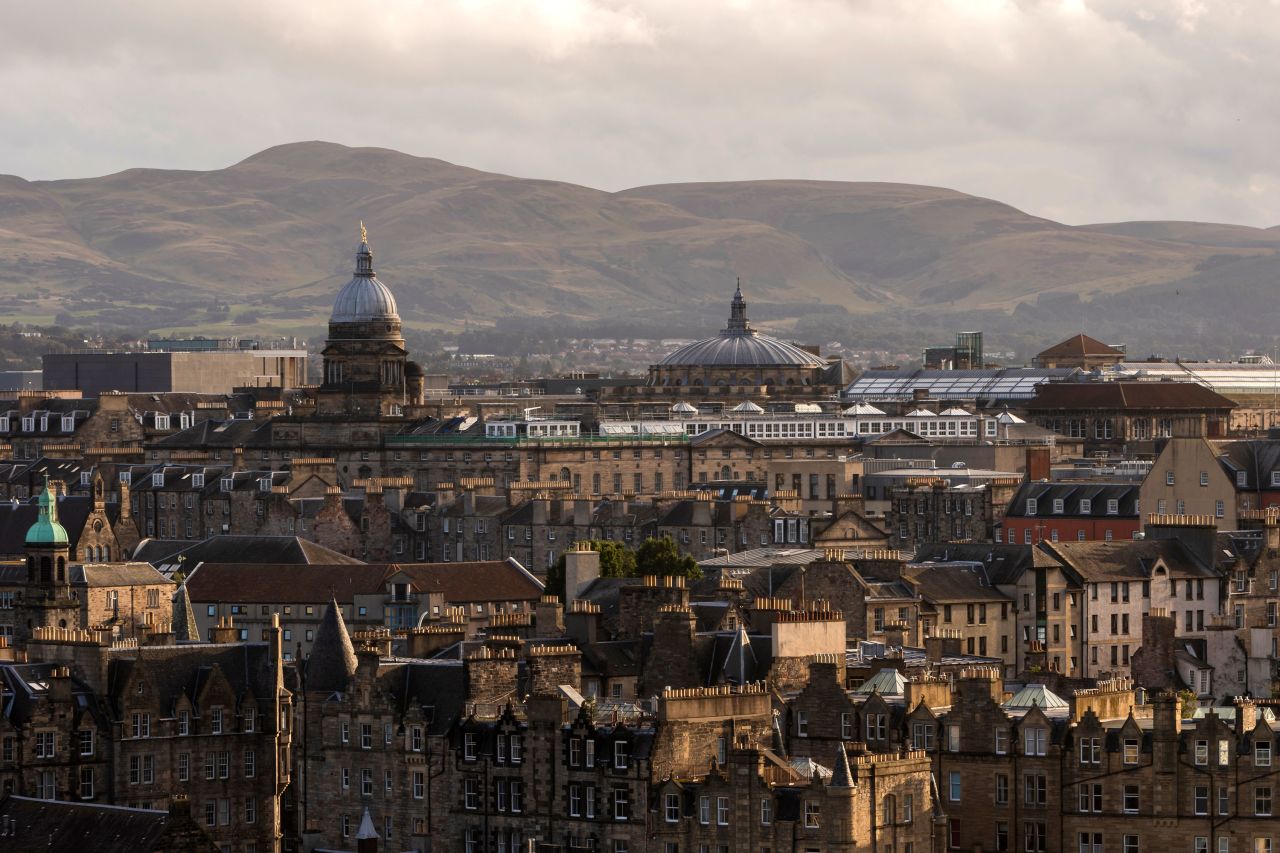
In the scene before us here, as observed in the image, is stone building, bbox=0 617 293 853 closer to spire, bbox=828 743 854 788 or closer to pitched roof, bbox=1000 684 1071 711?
pitched roof, bbox=1000 684 1071 711

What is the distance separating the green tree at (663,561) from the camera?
434 ft

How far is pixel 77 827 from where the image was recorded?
79000 millimetres

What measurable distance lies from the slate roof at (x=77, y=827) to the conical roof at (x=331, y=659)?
462 inches

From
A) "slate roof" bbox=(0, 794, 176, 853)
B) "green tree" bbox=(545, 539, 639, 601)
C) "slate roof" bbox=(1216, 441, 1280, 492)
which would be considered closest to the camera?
"slate roof" bbox=(0, 794, 176, 853)

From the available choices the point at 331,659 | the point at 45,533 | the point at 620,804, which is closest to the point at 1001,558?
the point at 45,533

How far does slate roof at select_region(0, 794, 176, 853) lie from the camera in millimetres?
76500

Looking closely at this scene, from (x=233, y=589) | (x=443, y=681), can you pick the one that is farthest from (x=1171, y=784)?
(x=233, y=589)

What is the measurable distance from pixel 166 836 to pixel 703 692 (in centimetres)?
1357

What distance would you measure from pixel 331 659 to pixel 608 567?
39939mm

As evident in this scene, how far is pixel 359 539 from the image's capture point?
176m

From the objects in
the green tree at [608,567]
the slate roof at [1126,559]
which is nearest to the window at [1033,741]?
the slate roof at [1126,559]

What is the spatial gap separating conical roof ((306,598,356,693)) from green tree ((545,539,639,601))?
30.2m

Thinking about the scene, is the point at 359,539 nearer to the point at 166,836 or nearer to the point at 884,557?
the point at 884,557

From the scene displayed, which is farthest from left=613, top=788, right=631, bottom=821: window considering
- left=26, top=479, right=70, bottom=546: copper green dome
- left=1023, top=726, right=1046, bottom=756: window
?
left=26, top=479, right=70, bottom=546: copper green dome
